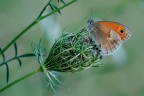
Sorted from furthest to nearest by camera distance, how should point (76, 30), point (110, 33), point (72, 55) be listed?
point (76, 30) → point (110, 33) → point (72, 55)

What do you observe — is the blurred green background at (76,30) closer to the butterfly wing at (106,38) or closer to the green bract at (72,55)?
the butterfly wing at (106,38)

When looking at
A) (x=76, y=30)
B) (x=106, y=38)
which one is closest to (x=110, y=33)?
(x=106, y=38)

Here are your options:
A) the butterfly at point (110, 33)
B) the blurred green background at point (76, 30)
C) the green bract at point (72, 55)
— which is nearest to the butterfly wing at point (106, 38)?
the butterfly at point (110, 33)

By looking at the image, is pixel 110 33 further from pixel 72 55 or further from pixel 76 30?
pixel 76 30

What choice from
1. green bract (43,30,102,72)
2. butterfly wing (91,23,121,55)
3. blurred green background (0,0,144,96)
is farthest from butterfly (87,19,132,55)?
blurred green background (0,0,144,96)

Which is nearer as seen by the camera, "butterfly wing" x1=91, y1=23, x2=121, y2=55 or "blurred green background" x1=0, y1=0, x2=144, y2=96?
"butterfly wing" x1=91, y1=23, x2=121, y2=55

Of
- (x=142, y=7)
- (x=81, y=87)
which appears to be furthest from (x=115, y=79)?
(x=142, y=7)

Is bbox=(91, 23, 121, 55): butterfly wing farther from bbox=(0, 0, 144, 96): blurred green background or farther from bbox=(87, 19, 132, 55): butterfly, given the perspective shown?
bbox=(0, 0, 144, 96): blurred green background
